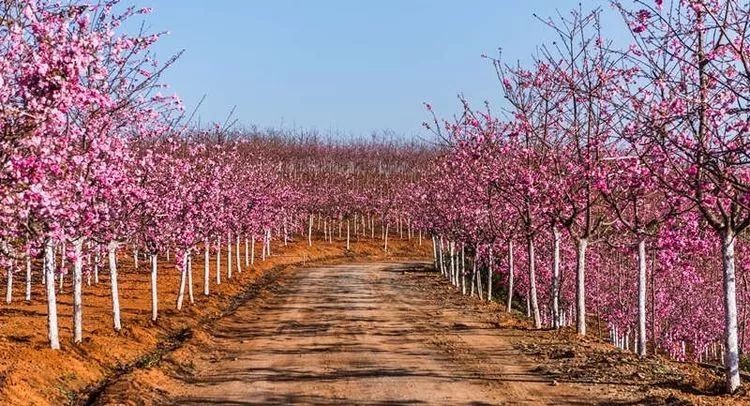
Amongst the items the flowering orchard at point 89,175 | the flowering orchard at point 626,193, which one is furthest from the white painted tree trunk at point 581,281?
the flowering orchard at point 89,175

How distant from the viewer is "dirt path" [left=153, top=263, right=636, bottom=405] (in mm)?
15273

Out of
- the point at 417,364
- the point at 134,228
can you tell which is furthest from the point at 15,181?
the point at 134,228

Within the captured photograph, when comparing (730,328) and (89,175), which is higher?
(89,175)

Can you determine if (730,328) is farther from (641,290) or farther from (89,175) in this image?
(89,175)

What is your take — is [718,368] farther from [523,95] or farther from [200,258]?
[200,258]

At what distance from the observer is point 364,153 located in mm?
150500

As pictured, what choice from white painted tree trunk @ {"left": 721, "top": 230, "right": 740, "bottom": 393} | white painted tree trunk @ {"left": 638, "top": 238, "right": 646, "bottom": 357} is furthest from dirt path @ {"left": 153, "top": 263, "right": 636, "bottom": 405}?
white painted tree trunk @ {"left": 638, "top": 238, "right": 646, "bottom": 357}

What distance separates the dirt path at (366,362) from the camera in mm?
15273

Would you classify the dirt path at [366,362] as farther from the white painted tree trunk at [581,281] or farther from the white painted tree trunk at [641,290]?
the white painted tree trunk at [641,290]

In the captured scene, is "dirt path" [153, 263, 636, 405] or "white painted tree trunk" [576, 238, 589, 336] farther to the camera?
"white painted tree trunk" [576, 238, 589, 336]

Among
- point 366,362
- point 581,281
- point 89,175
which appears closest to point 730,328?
point 581,281

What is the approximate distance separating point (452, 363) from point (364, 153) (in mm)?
132368

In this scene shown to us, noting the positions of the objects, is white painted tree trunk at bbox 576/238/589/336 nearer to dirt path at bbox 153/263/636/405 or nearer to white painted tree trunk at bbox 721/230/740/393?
dirt path at bbox 153/263/636/405

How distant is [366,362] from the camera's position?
19375mm
